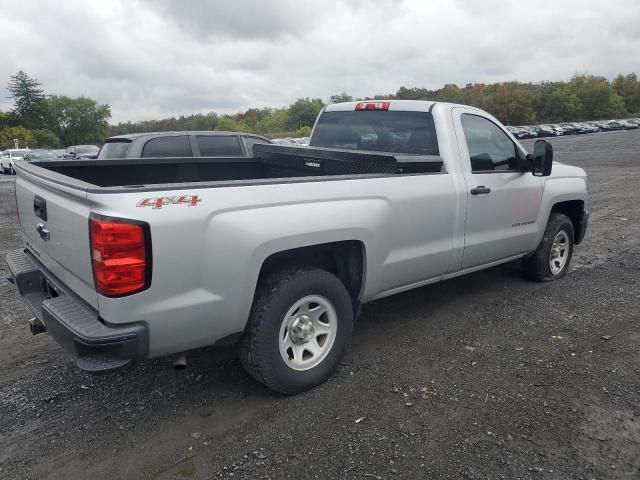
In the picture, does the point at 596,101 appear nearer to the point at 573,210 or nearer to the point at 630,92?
the point at 630,92

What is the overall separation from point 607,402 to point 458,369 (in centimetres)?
94

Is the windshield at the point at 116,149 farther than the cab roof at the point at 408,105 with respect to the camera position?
Yes

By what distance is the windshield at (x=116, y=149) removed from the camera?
7.80 meters

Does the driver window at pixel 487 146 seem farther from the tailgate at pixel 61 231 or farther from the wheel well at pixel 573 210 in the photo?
the tailgate at pixel 61 231

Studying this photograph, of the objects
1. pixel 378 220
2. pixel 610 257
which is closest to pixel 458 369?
pixel 378 220

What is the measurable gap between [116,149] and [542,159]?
6091 millimetres

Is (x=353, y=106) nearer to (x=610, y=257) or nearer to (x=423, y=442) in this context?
(x=423, y=442)

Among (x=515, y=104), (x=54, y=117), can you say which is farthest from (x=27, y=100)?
(x=515, y=104)

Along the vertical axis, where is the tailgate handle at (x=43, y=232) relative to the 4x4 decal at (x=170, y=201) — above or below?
below

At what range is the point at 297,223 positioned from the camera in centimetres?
312

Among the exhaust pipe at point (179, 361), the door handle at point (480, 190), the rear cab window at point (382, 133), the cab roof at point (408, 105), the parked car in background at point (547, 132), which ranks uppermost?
the parked car in background at point (547, 132)

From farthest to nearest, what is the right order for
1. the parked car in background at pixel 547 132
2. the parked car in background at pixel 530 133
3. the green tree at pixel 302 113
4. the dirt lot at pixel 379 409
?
the green tree at pixel 302 113 → the parked car in background at pixel 547 132 → the parked car in background at pixel 530 133 → the dirt lot at pixel 379 409

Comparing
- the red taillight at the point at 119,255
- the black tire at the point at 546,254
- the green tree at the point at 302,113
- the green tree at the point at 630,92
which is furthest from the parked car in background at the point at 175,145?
the green tree at the point at 630,92

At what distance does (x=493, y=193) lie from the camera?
15.0 ft
